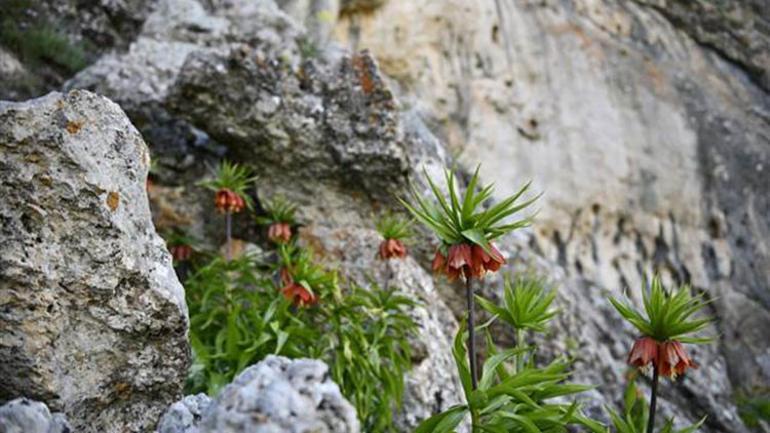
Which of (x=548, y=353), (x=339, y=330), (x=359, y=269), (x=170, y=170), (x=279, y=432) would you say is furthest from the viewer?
(x=548, y=353)

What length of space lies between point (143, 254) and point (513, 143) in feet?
33.5

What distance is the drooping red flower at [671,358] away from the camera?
2.88 m

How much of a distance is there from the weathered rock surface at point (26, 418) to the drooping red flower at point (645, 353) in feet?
7.84

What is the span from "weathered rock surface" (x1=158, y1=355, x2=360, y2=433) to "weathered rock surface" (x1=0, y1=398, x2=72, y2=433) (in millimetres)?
553

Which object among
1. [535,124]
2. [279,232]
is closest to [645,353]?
[279,232]

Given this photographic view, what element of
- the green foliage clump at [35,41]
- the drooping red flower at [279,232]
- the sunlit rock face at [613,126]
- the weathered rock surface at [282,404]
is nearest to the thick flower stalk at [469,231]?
the weathered rock surface at [282,404]

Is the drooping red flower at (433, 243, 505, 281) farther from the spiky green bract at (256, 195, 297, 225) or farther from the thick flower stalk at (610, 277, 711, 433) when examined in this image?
the spiky green bract at (256, 195, 297, 225)

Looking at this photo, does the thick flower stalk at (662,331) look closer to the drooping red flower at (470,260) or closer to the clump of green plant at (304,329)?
the drooping red flower at (470,260)

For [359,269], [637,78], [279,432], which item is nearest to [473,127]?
[637,78]

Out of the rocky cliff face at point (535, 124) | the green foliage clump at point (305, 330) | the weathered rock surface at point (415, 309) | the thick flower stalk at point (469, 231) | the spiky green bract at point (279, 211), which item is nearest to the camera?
the thick flower stalk at point (469, 231)

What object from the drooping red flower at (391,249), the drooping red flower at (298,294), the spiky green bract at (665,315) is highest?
the spiky green bract at (665,315)

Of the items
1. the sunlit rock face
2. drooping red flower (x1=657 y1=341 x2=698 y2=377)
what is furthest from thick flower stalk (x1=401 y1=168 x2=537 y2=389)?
the sunlit rock face

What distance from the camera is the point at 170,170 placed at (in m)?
6.07

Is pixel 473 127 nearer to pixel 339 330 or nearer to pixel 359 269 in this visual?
pixel 359 269
